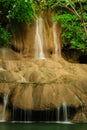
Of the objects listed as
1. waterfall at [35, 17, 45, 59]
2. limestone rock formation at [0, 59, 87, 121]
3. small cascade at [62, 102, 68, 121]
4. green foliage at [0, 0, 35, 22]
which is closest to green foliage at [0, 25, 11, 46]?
green foliage at [0, 0, 35, 22]

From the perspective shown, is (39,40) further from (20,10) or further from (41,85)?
(41,85)

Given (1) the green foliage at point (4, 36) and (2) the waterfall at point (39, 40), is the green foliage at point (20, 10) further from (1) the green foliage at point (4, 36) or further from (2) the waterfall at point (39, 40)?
(2) the waterfall at point (39, 40)

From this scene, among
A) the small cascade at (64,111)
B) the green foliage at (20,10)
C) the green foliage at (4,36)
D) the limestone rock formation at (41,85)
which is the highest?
the green foliage at (20,10)

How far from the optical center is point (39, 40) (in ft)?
96.8

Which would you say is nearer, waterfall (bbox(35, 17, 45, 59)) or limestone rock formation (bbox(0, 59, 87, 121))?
limestone rock formation (bbox(0, 59, 87, 121))

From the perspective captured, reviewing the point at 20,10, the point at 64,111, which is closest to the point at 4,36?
the point at 20,10

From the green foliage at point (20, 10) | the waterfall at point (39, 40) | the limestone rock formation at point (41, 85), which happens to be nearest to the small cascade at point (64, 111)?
the limestone rock formation at point (41, 85)

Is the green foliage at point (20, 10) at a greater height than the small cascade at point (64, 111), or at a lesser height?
greater

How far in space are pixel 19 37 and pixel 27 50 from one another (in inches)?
50.0

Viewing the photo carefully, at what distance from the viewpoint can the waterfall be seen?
28844 mm

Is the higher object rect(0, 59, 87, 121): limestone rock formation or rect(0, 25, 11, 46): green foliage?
rect(0, 25, 11, 46): green foliage

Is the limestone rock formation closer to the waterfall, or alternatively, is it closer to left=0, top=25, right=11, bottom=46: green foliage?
left=0, top=25, right=11, bottom=46: green foliage

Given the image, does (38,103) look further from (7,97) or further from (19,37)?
(19,37)

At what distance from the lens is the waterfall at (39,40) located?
94.6 ft
